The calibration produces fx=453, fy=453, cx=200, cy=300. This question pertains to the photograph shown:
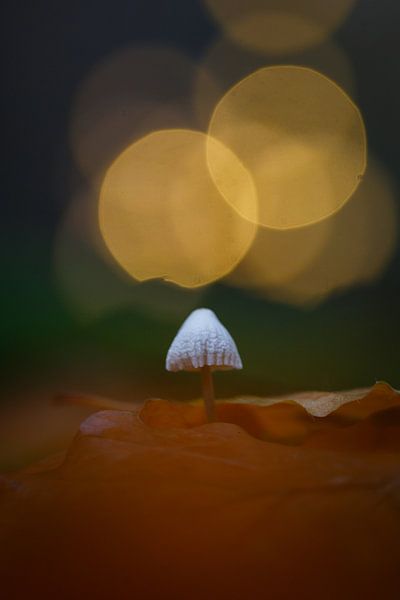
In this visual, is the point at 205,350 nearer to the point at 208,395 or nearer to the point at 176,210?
the point at 208,395

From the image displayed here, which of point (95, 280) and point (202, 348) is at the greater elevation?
point (95, 280)

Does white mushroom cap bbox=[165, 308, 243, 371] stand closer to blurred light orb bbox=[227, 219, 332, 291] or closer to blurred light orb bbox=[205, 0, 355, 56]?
blurred light orb bbox=[227, 219, 332, 291]

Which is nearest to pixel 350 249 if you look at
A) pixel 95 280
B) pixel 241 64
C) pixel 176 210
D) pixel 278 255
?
pixel 278 255

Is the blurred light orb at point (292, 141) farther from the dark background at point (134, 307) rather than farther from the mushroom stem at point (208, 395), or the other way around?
the mushroom stem at point (208, 395)

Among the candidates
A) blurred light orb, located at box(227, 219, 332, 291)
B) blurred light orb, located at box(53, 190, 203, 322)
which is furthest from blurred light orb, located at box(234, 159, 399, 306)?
blurred light orb, located at box(53, 190, 203, 322)

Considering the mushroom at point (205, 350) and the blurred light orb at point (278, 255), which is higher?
the blurred light orb at point (278, 255)

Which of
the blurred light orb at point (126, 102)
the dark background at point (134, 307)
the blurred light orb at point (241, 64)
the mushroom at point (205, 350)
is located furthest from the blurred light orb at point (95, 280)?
the blurred light orb at point (241, 64)

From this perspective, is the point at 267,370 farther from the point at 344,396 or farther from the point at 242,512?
the point at 242,512
